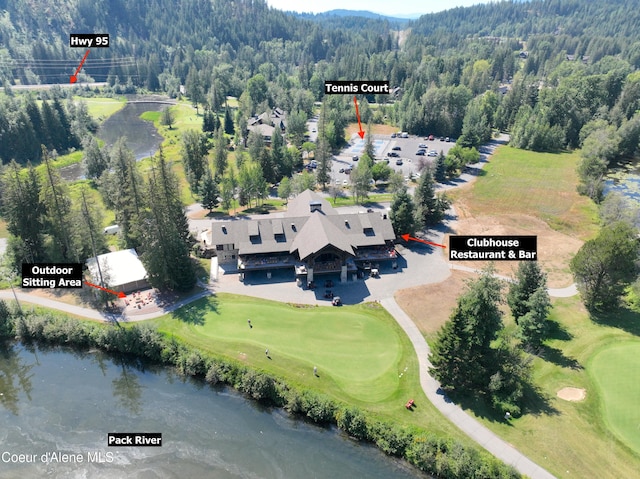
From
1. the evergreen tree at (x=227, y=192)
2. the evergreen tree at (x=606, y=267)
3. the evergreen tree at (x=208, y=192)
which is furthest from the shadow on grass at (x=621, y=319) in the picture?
the evergreen tree at (x=208, y=192)

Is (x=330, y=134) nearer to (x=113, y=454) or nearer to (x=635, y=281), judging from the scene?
(x=635, y=281)

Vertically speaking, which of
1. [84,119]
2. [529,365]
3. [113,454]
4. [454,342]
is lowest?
[113,454]

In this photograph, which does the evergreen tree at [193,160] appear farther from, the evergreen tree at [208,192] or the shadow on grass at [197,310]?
the shadow on grass at [197,310]

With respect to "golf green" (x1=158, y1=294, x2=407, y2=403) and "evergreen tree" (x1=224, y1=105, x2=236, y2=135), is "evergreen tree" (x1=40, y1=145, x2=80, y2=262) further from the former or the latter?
"evergreen tree" (x1=224, y1=105, x2=236, y2=135)

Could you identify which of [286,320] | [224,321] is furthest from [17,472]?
[286,320]

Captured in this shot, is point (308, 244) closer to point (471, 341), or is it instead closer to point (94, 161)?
point (471, 341)

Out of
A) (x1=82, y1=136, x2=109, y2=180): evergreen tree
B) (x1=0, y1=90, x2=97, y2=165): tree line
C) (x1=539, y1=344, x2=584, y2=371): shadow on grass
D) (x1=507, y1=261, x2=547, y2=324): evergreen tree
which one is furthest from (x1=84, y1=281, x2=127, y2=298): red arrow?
(x1=0, y1=90, x2=97, y2=165): tree line
